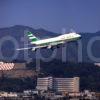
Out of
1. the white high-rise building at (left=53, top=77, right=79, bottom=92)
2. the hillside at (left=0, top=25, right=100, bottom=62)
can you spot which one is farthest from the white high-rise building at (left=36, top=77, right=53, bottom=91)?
the hillside at (left=0, top=25, right=100, bottom=62)

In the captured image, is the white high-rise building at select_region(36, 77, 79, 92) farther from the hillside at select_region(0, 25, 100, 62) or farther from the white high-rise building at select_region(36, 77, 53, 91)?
the hillside at select_region(0, 25, 100, 62)

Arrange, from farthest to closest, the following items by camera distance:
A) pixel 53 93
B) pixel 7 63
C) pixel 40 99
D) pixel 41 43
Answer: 1. pixel 7 63
2. pixel 53 93
3. pixel 40 99
4. pixel 41 43

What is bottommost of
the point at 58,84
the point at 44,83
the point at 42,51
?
the point at 58,84

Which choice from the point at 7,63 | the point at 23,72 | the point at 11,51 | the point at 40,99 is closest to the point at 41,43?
the point at 40,99

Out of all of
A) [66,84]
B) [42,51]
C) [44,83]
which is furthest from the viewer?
[42,51]

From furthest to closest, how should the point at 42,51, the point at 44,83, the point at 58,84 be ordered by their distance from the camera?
the point at 42,51
the point at 44,83
the point at 58,84

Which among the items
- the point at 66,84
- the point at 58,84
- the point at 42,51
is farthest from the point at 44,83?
the point at 42,51

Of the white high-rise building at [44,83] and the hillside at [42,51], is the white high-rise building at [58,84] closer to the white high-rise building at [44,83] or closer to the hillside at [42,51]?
the white high-rise building at [44,83]

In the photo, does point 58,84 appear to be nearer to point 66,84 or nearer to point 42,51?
point 66,84

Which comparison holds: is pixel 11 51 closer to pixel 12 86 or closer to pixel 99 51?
pixel 99 51
